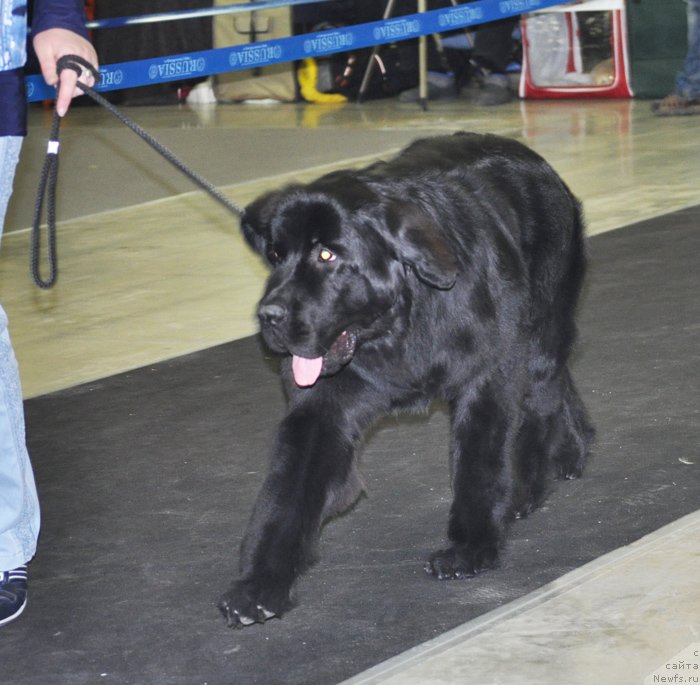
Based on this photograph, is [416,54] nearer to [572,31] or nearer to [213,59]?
[572,31]

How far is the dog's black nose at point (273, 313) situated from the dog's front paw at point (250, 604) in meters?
0.55

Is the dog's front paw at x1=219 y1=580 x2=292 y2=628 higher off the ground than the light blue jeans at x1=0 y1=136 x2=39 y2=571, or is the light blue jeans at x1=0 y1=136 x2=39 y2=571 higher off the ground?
the light blue jeans at x1=0 y1=136 x2=39 y2=571

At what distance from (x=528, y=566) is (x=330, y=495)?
1.53ft

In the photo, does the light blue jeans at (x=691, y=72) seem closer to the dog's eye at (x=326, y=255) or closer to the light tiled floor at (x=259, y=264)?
the light tiled floor at (x=259, y=264)

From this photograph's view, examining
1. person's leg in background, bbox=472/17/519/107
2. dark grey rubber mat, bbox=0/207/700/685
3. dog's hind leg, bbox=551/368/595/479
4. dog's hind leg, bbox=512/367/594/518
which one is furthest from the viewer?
person's leg in background, bbox=472/17/519/107

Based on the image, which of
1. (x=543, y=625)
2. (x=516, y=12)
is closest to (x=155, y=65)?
(x=516, y=12)

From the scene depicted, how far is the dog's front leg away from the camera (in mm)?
2797

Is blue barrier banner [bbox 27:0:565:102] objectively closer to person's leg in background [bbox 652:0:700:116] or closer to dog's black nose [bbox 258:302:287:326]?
person's leg in background [bbox 652:0:700:116]

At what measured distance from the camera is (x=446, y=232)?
291cm

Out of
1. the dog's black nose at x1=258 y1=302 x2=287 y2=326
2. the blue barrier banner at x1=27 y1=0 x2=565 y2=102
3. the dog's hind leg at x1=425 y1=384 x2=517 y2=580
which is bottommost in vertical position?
the dog's hind leg at x1=425 y1=384 x2=517 y2=580

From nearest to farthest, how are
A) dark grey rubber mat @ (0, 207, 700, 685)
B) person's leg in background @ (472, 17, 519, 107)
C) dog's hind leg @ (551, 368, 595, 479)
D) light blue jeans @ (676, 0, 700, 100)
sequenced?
dark grey rubber mat @ (0, 207, 700, 685)
dog's hind leg @ (551, 368, 595, 479)
light blue jeans @ (676, 0, 700, 100)
person's leg in background @ (472, 17, 519, 107)

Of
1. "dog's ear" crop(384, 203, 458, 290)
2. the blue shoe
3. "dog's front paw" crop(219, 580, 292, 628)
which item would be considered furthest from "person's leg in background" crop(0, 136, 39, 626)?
"dog's ear" crop(384, 203, 458, 290)

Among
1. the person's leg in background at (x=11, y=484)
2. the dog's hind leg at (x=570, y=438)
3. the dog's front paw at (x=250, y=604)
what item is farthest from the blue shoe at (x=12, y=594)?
the dog's hind leg at (x=570, y=438)

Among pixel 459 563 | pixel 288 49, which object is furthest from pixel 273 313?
pixel 288 49
